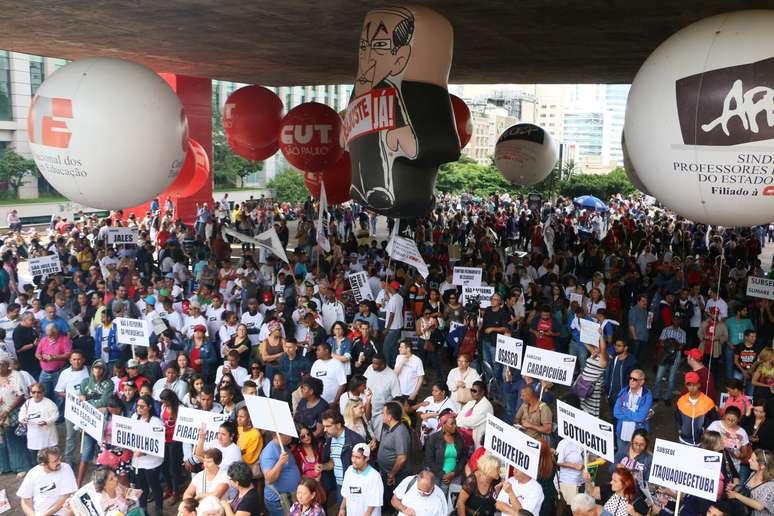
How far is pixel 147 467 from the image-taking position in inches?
277

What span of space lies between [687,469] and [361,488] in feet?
8.55

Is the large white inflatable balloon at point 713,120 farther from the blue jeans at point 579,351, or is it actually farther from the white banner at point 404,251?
the white banner at point 404,251

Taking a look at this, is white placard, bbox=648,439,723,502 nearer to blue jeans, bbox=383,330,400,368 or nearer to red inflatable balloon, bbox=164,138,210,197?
blue jeans, bbox=383,330,400,368

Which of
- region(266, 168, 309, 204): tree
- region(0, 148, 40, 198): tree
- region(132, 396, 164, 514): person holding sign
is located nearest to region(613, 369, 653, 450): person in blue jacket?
region(132, 396, 164, 514): person holding sign

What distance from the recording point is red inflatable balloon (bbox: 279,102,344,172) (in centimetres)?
1448

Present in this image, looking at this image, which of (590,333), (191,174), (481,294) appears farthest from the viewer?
(191,174)

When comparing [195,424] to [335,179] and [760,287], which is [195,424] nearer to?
[760,287]

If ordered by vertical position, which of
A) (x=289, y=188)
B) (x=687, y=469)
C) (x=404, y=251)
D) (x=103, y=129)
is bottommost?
(x=687, y=469)

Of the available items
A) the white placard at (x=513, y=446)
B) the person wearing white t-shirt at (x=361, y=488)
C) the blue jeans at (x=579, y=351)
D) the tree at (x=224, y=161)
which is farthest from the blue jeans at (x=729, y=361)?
the tree at (x=224, y=161)

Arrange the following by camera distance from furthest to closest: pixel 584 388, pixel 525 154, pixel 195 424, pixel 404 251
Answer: pixel 525 154 < pixel 404 251 < pixel 584 388 < pixel 195 424

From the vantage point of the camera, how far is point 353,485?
5.91 metres

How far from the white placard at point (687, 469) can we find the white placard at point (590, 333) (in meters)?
2.89

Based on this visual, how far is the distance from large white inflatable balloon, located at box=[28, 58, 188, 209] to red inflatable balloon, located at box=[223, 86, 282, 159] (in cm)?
712

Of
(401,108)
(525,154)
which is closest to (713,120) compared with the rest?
(401,108)
